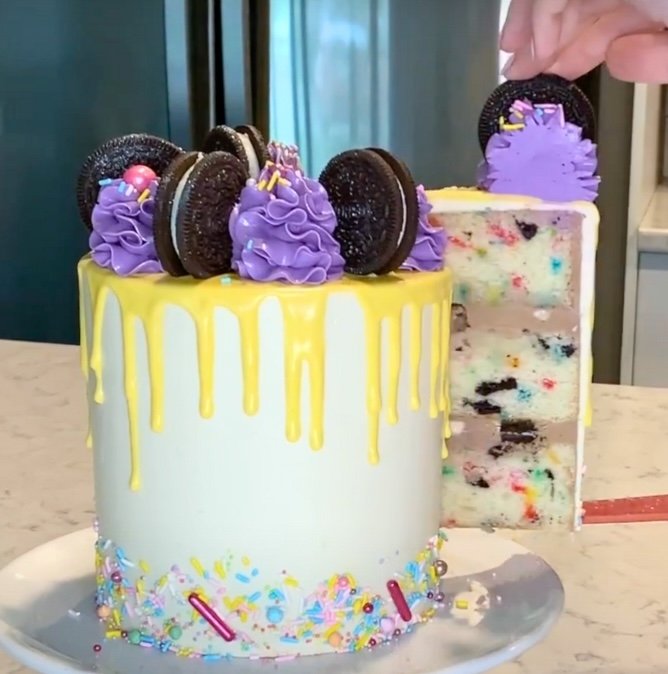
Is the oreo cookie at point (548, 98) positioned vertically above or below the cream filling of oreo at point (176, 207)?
above

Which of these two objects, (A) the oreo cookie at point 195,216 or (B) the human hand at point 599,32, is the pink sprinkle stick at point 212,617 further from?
(B) the human hand at point 599,32

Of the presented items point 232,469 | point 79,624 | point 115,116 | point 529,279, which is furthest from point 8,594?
point 115,116

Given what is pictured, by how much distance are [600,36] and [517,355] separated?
32 cm

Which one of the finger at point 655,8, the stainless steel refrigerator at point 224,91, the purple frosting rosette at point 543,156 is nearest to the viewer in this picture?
the finger at point 655,8

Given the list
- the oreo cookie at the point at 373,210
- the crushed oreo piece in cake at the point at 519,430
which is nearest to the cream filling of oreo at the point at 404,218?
the oreo cookie at the point at 373,210

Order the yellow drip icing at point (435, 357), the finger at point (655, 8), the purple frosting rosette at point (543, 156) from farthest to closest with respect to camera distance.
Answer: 1. the purple frosting rosette at point (543, 156)
2. the yellow drip icing at point (435, 357)
3. the finger at point (655, 8)

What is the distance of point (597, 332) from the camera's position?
2.33 meters

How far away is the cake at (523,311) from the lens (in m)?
1.03

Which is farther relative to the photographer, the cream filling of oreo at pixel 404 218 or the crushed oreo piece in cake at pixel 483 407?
the crushed oreo piece in cake at pixel 483 407

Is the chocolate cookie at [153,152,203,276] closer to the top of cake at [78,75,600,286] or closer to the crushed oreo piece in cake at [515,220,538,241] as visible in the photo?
the top of cake at [78,75,600,286]

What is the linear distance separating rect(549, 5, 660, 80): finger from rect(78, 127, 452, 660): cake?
0.24 m

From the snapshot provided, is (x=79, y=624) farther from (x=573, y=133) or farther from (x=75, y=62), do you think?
(x=75, y=62)

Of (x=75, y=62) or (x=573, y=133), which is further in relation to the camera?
(x=75, y=62)

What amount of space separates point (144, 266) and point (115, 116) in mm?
1528
